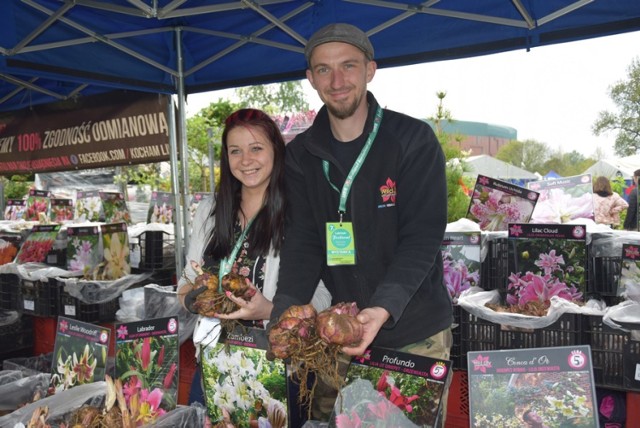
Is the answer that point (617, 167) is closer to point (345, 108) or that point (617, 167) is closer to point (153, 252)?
point (153, 252)

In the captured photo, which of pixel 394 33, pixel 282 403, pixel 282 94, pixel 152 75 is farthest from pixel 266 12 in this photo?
pixel 282 94

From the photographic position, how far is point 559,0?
2834 millimetres

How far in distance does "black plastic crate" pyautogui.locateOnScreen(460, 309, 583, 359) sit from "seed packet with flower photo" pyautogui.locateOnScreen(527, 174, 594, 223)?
0.84 metres

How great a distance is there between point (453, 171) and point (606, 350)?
2.04 m

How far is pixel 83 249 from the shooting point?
372cm

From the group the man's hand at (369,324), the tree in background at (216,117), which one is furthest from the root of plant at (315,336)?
the tree in background at (216,117)

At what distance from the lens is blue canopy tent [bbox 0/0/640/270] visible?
2.94 m

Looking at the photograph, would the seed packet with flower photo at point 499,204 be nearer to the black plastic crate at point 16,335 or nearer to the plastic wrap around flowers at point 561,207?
the plastic wrap around flowers at point 561,207

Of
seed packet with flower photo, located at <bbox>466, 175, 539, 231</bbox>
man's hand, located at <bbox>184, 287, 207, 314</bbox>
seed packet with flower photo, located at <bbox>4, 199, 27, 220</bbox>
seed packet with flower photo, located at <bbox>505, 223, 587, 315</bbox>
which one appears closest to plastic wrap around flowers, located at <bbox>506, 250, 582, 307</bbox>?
seed packet with flower photo, located at <bbox>505, 223, 587, 315</bbox>

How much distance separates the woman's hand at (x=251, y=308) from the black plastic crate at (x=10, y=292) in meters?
2.89

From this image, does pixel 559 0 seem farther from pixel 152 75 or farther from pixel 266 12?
pixel 152 75

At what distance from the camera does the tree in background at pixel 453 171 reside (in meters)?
4.04

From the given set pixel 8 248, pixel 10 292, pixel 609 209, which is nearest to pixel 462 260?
pixel 10 292

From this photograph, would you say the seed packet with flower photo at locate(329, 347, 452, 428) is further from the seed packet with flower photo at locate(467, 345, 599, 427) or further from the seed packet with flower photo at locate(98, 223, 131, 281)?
the seed packet with flower photo at locate(98, 223, 131, 281)
